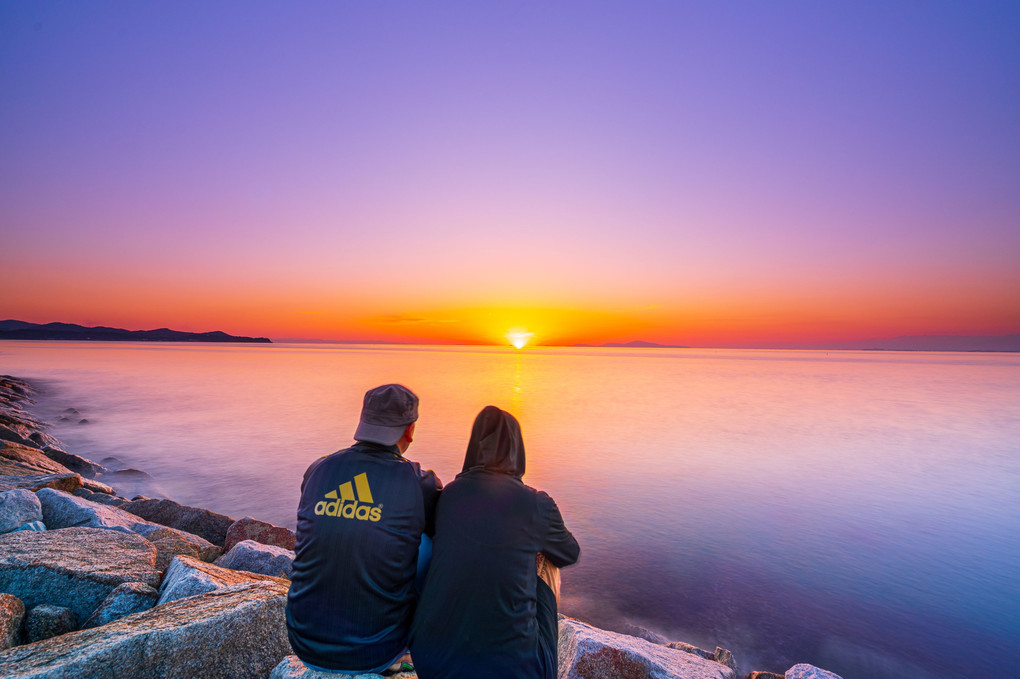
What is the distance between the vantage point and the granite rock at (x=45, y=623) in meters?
4.46

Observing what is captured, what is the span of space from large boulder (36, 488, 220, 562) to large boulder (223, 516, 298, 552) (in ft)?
3.23

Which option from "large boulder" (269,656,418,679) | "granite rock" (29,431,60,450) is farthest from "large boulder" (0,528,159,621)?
"granite rock" (29,431,60,450)

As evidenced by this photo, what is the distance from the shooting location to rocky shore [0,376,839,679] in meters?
3.73

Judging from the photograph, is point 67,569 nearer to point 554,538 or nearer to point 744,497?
point 554,538

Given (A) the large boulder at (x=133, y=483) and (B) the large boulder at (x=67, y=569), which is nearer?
(B) the large boulder at (x=67, y=569)

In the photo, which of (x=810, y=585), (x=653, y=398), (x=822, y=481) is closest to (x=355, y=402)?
(x=653, y=398)

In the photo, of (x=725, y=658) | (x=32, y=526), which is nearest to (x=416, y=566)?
(x=725, y=658)

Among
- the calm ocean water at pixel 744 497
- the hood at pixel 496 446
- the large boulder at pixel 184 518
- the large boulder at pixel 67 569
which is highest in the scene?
the hood at pixel 496 446

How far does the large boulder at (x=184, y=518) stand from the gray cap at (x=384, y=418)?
811cm

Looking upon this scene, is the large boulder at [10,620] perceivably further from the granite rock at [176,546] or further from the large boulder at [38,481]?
the large boulder at [38,481]

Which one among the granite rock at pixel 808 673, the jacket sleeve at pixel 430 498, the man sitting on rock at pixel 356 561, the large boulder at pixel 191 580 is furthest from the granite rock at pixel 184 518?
the granite rock at pixel 808 673

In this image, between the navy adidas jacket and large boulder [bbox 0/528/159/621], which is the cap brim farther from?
large boulder [bbox 0/528/159/621]

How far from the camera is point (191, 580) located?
16.3ft

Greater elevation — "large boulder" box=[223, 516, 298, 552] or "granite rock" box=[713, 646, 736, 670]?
"large boulder" box=[223, 516, 298, 552]
